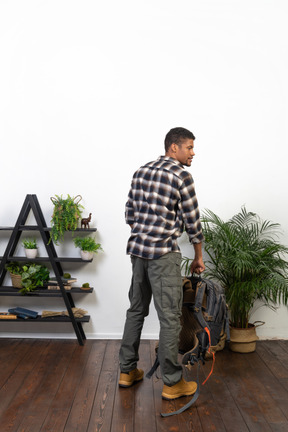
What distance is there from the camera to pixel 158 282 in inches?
112

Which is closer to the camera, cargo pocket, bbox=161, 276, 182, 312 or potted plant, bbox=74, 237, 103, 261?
cargo pocket, bbox=161, 276, 182, 312

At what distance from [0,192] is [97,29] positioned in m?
1.49

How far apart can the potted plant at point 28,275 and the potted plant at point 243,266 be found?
127 cm

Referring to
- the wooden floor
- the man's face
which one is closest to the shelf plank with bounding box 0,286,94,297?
the wooden floor

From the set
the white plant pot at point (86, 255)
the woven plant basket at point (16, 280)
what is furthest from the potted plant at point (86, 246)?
the woven plant basket at point (16, 280)

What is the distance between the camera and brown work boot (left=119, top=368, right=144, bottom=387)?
3039 millimetres

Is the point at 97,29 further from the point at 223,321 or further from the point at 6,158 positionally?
the point at 223,321

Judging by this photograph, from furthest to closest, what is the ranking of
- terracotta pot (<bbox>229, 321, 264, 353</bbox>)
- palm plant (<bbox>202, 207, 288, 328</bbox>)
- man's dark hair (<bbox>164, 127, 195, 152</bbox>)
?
terracotta pot (<bbox>229, 321, 264, 353</bbox>), palm plant (<bbox>202, 207, 288, 328</bbox>), man's dark hair (<bbox>164, 127, 195, 152</bbox>)

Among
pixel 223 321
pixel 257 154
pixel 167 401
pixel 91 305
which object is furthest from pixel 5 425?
pixel 257 154

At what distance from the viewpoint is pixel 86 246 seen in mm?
3832

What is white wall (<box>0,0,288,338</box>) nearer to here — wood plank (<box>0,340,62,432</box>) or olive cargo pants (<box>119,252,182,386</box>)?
wood plank (<box>0,340,62,432</box>)

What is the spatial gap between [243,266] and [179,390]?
3.31 ft

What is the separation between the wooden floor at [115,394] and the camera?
2.57 metres

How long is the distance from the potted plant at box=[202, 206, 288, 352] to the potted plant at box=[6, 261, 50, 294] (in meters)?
1.27
